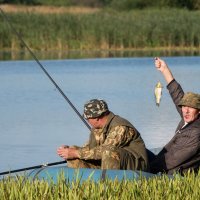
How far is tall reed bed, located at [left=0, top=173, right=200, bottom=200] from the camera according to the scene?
6765mm

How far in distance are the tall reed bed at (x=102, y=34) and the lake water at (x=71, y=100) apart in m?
1.18

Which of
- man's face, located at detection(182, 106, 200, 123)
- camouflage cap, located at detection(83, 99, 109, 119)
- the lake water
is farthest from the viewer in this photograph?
the lake water

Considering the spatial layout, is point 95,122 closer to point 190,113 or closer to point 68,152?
point 68,152

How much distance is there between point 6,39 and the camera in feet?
92.3

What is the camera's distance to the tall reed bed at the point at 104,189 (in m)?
6.76

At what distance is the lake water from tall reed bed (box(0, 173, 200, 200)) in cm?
410

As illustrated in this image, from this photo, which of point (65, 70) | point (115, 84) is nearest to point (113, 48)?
point (65, 70)

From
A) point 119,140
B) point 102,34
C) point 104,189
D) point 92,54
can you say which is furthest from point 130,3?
point 104,189

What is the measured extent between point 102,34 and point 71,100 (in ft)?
32.8

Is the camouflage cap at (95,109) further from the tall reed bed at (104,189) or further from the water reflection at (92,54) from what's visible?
the water reflection at (92,54)

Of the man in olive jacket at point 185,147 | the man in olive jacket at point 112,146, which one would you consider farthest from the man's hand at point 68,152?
the man in olive jacket at point 185,147

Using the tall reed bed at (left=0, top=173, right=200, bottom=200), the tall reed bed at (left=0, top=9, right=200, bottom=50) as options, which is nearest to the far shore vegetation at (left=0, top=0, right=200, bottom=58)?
the tall reed bed at (left=0, top=9, right=200, bottom=50)

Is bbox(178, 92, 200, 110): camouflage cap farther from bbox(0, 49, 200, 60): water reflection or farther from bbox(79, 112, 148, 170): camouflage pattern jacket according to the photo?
bbox(0, 49, 200, 60): water reflection

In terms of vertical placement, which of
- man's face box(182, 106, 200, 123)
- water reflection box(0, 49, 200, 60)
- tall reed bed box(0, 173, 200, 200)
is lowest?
tall reed bed box(0, 173, 200, 200)
